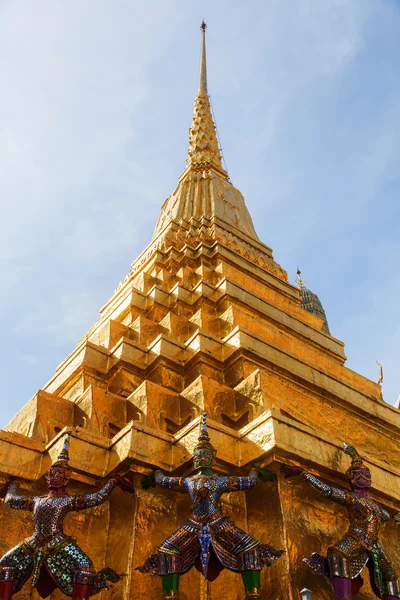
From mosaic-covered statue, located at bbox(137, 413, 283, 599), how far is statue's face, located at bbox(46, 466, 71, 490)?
1495 mm

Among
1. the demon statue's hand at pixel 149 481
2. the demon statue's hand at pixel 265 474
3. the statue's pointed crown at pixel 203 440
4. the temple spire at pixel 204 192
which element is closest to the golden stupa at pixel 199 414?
the demon statue's hand at pixel 265 474

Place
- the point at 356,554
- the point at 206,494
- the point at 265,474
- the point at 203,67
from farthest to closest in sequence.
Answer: the point at 203,67
the point at 265,474
the point at 356,554
the point at 206,494

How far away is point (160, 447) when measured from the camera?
9.30m

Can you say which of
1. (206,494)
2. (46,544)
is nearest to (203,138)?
(206,494)

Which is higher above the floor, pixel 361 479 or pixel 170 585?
pixel 361 479

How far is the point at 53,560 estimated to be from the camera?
289 inches

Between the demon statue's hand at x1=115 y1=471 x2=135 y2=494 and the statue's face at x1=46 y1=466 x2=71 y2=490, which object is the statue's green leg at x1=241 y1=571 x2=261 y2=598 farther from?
the statue's face at x1=46 y1=466 x2=71 y2=490

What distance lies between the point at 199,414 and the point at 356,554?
383cm

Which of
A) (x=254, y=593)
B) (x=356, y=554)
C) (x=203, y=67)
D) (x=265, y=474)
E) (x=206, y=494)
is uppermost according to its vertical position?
(x=203, y=67)

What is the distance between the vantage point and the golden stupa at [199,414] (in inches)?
338

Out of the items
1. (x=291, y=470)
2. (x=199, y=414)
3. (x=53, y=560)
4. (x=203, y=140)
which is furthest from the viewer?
(x=203, y=140)

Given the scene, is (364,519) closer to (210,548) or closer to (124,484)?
(210,548)

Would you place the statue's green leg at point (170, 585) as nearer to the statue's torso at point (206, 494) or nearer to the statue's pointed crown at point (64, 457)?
the statue's torso at point (206, 494)

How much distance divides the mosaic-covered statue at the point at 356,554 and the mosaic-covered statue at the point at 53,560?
2.60 metres
